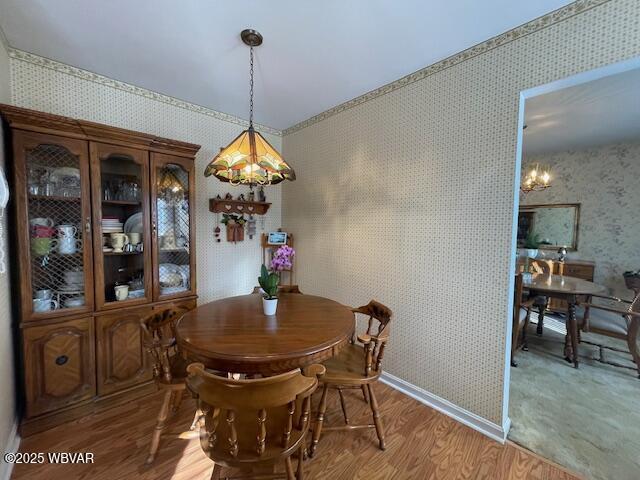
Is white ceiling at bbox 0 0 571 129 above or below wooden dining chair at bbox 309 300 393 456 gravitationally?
above

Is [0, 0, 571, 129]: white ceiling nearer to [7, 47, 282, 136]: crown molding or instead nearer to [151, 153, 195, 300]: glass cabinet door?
[7, 47, 282, 136]: crown molding

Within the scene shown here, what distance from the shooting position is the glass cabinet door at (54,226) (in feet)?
5.51

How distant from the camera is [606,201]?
3.95 metres

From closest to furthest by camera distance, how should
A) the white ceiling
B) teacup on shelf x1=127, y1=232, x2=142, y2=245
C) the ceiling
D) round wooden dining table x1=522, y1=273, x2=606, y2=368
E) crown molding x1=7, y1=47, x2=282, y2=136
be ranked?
the white ceiling, crown molding x1=7, y1=47, x2=282, y2=136, teacup on shelf x1=127, y1=232, x2=142, y2=245, the ceiling, round wooden dining table x1=522, y1=273, x2=606, y2=368

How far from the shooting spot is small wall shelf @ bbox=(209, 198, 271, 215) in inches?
112

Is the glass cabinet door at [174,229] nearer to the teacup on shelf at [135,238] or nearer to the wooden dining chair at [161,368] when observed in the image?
the teacup on shelf at [135,238]

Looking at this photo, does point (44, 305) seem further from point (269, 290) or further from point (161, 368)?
point (269, 290)

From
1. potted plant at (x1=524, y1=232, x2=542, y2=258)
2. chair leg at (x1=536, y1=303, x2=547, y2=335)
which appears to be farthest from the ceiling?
chair leg at (x1=536, y1=303, x2=547, y2=335)

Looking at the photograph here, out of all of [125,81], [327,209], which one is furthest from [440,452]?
[125,81]

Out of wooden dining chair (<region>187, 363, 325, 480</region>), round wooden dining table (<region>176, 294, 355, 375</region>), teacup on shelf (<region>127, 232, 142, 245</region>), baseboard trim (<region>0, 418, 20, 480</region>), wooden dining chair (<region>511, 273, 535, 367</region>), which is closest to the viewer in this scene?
wooden dining chair (<region>187, 363, 325, 480</region>)

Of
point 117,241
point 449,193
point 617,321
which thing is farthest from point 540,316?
point 117,241

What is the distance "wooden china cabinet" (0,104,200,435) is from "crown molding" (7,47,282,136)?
673 mm

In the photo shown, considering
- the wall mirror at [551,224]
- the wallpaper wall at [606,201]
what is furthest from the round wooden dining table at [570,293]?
the wall mirror at [551,224]

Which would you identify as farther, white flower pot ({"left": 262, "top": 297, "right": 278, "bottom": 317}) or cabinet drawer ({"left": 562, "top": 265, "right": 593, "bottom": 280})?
cabinet drawer ({"left": 562, "top": 265, "right": 593, "bottom": 280})
